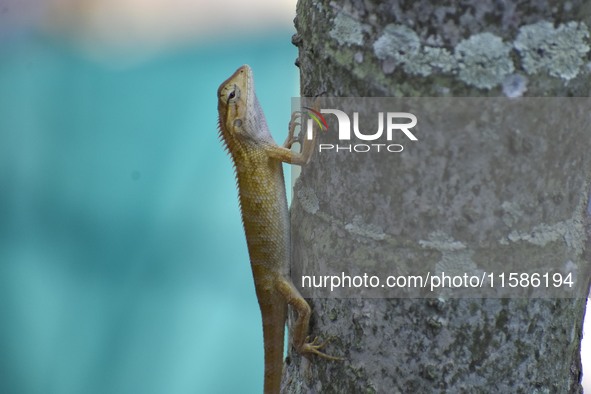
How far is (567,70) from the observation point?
3.28 ft

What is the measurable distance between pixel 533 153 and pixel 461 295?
0.26 metres

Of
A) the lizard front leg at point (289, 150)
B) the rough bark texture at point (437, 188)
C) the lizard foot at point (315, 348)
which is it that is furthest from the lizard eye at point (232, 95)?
the lizard foot at point (315, 348)

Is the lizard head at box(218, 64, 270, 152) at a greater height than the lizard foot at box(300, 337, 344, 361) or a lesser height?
greater

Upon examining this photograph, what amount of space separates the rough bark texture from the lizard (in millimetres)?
271

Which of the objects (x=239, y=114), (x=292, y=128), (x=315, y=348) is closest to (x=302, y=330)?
(x=315, y=348)

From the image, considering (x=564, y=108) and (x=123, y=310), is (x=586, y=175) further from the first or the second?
(x=123, y=310)

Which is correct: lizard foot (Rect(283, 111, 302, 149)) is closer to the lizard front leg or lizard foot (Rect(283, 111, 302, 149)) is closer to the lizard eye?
the lizard front leg

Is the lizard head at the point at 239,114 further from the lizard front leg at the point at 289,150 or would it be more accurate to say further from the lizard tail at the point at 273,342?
the lizard tail at the point at 273,342

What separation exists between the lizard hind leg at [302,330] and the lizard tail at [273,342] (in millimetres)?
200

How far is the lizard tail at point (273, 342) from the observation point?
5.12 feet

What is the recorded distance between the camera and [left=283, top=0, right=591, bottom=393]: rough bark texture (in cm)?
97

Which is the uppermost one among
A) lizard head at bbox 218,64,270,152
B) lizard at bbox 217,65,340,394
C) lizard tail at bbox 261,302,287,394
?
lizard head at bbox 218,64,270,152

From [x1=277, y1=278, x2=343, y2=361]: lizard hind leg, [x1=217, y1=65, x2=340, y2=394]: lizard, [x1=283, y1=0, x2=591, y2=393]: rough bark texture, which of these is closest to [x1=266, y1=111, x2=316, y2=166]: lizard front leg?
[x1=217, y1=65, x2=340, y2=394]: lizard

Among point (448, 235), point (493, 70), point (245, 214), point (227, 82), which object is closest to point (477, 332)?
point (448, 235)
